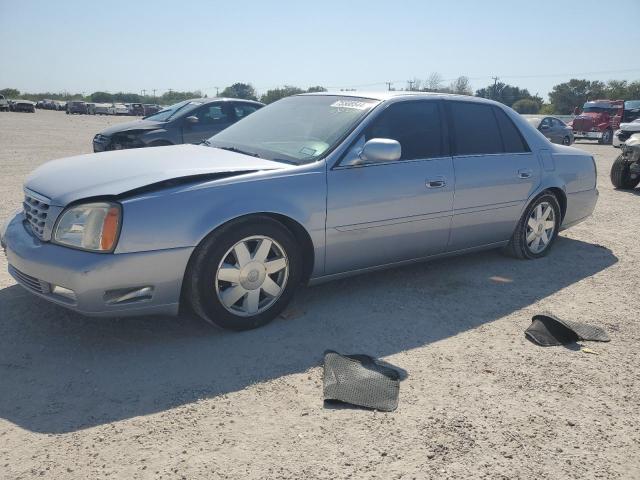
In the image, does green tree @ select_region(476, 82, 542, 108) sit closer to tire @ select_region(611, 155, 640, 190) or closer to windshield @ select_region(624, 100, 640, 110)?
windshield @ select_region(624, 100, 640, 110)

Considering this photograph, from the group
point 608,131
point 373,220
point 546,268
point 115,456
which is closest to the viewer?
point 115,456

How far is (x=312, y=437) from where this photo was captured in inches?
96.8

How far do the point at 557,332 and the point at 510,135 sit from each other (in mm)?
2159

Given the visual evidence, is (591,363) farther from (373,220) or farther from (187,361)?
(187,361)

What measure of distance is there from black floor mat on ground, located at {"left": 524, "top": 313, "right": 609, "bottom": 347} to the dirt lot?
0.26 feet

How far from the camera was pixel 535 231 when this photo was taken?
17.6 ft

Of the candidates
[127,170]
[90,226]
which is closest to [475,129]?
[127,170]

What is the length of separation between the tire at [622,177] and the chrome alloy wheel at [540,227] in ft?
18.3

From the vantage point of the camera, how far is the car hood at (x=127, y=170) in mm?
3180

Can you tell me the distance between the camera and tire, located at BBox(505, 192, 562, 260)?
523 centimetres

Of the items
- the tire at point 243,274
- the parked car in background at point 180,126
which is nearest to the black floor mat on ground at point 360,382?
the tire at point 243,274

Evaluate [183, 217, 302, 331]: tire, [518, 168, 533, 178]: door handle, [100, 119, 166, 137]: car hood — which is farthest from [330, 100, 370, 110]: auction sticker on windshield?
[100, 119, 166, 137]: car hood

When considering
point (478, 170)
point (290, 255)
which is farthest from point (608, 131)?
point (290, 255)

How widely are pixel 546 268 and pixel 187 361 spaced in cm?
359
